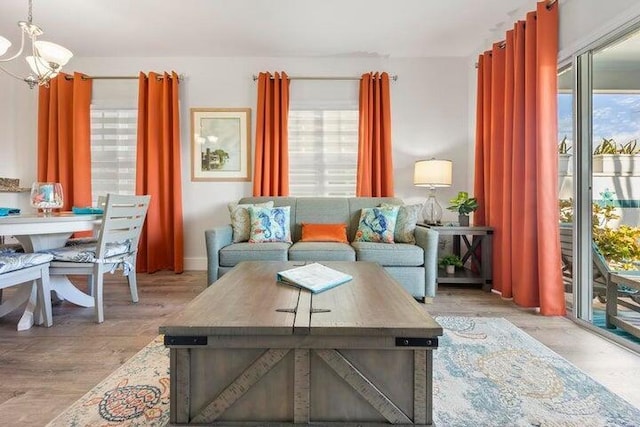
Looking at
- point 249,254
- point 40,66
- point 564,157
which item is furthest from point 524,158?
point 40,66

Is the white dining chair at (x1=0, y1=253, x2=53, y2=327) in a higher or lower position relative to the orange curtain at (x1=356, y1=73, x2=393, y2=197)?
lower

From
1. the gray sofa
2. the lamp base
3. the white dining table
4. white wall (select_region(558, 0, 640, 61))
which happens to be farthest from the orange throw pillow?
white wall (select_region(558, 0, 640, 61))

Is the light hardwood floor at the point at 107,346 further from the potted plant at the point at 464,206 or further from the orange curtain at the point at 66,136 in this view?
the orange curtain at the point at 66,136

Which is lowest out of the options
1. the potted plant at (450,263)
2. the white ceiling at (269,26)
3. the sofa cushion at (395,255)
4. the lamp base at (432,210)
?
the potted plant at (450,263)

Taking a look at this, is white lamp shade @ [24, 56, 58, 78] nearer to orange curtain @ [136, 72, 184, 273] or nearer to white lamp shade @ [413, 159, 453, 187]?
orange curtain @ [136, 72, 184, 273]

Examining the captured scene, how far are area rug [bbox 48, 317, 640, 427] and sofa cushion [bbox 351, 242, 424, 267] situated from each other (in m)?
0.89

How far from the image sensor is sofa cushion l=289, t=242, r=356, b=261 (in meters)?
2.69

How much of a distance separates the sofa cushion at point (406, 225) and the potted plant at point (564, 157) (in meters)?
1.17

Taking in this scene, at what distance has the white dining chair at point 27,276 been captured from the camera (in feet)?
6.22

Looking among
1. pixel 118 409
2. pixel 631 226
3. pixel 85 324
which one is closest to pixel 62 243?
pixel 85 324

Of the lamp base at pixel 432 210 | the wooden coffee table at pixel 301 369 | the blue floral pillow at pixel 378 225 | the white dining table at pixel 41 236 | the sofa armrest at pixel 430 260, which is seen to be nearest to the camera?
the wooden coffee table at pixel 301 369

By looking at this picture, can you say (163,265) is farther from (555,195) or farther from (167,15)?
(555,195)

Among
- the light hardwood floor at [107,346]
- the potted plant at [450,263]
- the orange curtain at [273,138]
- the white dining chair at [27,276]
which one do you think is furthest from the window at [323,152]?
the white dining chair at [27,276]

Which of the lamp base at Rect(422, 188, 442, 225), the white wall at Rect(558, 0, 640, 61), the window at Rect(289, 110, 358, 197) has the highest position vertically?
the white wall at Rect(558, 0, 640, 61)
